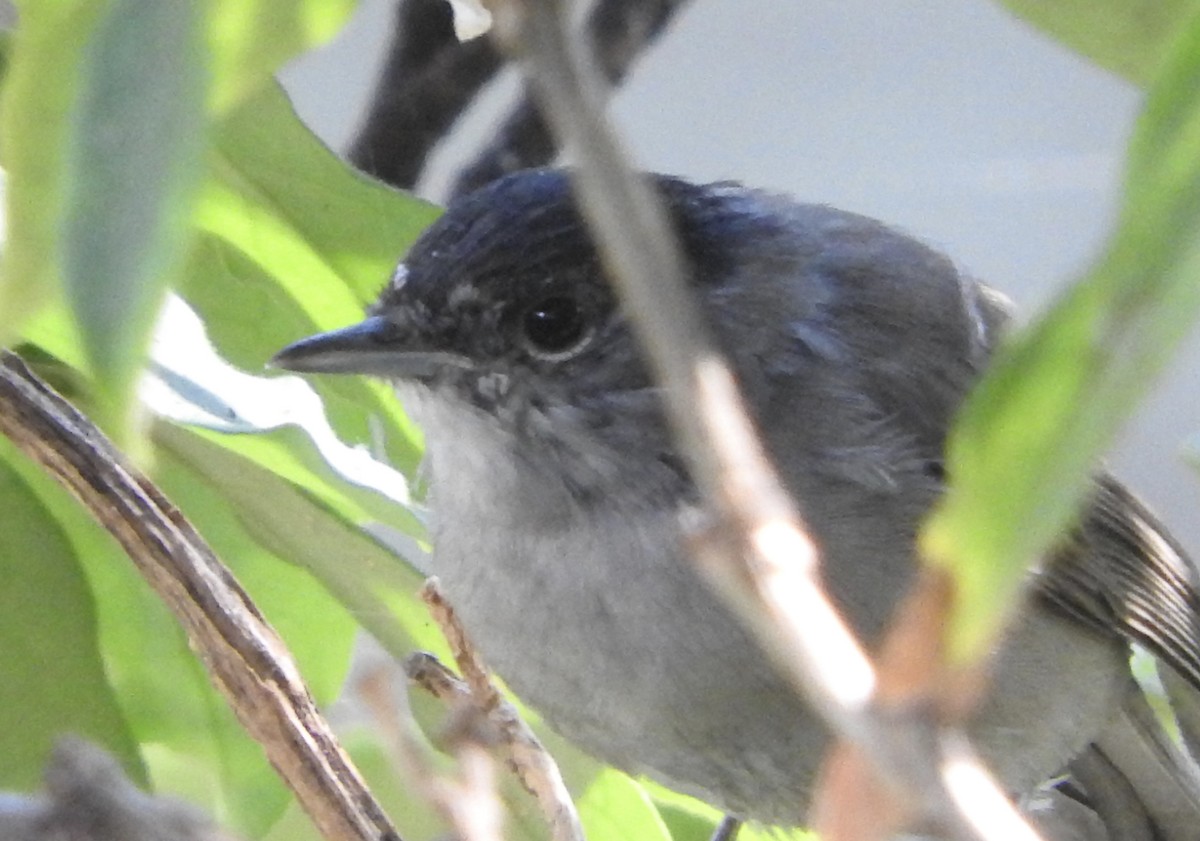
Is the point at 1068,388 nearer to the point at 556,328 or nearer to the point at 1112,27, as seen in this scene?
the point at 1112,27

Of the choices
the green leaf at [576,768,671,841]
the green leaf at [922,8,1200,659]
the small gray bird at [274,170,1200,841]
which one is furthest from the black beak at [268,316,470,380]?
the green leaf at [922,8,1200,659]

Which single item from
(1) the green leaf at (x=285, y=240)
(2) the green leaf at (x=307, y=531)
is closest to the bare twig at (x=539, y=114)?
(1) the green leaf at (x=285, y=240)

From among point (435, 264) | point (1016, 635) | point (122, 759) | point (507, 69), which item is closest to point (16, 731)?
point (122, 759)

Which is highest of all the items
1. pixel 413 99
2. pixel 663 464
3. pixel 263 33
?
pixel 413 99

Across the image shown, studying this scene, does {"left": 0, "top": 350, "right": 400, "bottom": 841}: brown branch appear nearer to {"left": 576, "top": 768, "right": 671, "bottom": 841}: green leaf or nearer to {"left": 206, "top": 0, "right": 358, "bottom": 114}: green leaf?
{"left": 206, "top": 0, "right": 358, "bottom": 114}: green leaf

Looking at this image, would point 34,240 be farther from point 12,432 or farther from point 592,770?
point 592,770

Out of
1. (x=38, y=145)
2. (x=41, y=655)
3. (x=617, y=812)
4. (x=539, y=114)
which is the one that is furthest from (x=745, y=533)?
(x=539, y=114)
